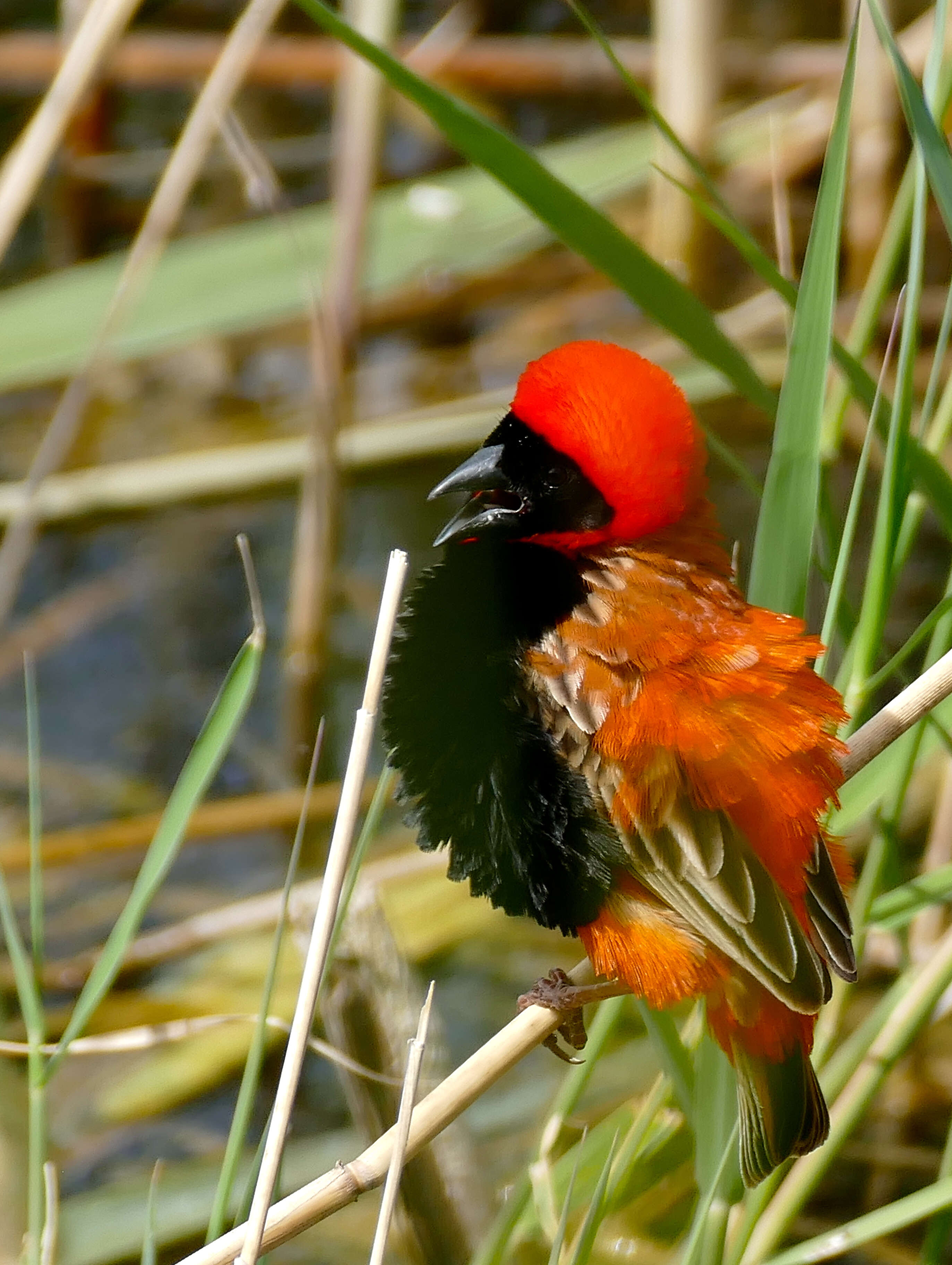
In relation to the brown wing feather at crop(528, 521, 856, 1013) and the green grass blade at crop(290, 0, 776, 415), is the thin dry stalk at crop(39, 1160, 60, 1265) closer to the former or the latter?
the brown wing feather at crop(528, 521, 856, 1013)

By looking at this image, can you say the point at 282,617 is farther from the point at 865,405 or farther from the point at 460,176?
the point at 865,405

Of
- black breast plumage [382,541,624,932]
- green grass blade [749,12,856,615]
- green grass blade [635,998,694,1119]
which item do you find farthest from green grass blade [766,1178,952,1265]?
green grass blade [749,12,856,615]

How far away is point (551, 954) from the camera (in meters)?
3.73

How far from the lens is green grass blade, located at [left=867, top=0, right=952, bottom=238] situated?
161 centimetres

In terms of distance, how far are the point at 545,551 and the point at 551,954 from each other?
1.95 m

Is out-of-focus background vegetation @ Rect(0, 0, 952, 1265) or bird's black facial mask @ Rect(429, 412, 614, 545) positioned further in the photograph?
out-of-focus background vegetation @ Rect(0, 0, 952, 1265)

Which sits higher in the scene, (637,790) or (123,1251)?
(637,790)

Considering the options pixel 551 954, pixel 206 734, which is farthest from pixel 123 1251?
pixel 206 734

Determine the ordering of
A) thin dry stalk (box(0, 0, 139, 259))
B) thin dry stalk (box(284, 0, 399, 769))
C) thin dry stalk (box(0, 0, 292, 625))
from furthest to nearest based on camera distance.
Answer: thin dry stalk (box(284, 0, 399, 769)) < thin dry stalk (box(0, 0, 292, 625)) < thin dry stalk (box(0, 0, 139, 259))

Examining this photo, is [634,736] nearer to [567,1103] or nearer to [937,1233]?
[567,1103]

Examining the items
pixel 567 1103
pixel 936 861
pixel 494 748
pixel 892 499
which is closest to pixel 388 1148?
pixel 567 1103

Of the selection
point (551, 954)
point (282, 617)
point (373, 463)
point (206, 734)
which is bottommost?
point (551, 954)

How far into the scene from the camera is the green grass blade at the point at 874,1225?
5.40 feet

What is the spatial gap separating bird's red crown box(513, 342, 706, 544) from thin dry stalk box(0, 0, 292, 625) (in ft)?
3.44
